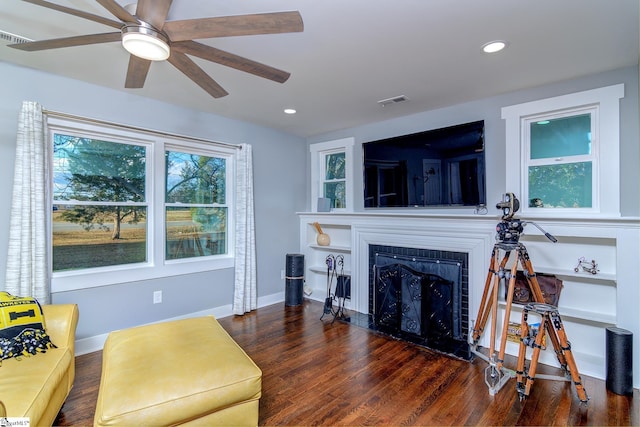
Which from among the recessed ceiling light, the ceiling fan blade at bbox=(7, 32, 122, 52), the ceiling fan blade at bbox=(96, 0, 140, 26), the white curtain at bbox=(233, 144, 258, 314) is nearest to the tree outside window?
the white curtain at bbox=(233, 144, 258, 314)

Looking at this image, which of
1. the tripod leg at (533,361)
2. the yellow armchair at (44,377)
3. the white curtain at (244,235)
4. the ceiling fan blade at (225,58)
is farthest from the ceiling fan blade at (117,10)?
the tripod leg at (533,361)

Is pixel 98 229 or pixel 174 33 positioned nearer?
pixel 174 33

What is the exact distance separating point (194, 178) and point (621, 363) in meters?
4.37

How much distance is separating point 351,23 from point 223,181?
274 cm

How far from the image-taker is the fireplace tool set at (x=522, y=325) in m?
2.18

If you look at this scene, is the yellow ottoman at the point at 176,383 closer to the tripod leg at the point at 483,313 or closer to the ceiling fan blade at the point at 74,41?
the ceiling fan blade at the point at 74,41

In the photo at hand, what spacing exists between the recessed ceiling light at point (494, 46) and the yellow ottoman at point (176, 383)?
259 cm

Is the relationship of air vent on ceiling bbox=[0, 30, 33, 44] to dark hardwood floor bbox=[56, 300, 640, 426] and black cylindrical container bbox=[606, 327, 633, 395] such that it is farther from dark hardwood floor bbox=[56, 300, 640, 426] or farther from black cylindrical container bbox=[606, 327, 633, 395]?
black cylindrical container bbox=[606, 327, 633, 395]

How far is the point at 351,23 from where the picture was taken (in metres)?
1.89

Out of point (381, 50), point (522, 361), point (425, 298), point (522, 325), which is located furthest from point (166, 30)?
point (425, 298)

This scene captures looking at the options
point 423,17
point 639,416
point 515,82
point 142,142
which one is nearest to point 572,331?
point 639,416

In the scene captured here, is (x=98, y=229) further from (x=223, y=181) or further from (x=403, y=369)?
(x=403, y=369)

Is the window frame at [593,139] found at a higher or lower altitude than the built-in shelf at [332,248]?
higher

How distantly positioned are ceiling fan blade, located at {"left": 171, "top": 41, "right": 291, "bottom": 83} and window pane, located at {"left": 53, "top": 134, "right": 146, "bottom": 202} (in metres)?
2.01
